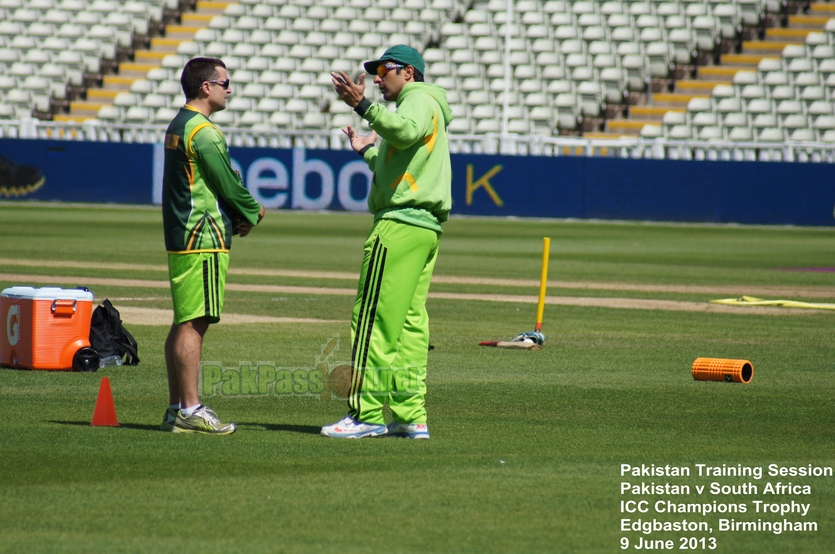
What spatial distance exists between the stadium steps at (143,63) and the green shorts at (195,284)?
1451 inches

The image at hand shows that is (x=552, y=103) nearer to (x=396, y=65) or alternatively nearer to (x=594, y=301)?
(x=594, y=301)

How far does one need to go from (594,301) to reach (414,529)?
11.5 meters

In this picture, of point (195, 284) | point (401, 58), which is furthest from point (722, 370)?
point (195, 284)

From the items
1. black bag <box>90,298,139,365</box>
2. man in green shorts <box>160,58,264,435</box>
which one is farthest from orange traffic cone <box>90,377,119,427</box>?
black bag <box>90,298,139,365</box>

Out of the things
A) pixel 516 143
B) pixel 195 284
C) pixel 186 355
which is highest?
pixel 516 143

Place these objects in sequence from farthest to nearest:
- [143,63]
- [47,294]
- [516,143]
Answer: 1. [143,63]
2. [516,143]
3. [47,294]

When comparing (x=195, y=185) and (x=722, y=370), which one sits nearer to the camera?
(x=195, y=185)

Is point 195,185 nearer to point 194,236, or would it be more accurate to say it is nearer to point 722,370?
point 194,236

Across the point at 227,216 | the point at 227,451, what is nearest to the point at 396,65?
the point at 227,216

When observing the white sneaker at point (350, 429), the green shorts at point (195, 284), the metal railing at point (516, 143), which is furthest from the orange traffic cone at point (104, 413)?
the metal railing at point (516, 143)

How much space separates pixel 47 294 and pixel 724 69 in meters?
33.2

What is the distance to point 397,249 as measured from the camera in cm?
728

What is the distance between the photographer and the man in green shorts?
7.31 m

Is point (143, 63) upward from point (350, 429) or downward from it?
upward
